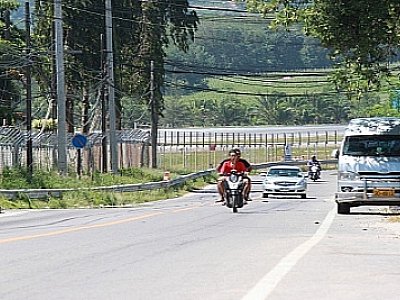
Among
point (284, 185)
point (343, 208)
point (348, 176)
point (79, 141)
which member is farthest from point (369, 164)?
point (79, 141)

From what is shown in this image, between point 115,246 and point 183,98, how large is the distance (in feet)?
517

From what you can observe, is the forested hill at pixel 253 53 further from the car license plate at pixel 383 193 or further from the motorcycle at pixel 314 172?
the car license plate at pixel 383 193

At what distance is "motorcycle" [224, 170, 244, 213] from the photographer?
2622 centimetres

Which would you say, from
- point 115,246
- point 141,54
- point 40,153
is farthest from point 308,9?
point 141,54

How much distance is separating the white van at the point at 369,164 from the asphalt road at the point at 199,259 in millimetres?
1699

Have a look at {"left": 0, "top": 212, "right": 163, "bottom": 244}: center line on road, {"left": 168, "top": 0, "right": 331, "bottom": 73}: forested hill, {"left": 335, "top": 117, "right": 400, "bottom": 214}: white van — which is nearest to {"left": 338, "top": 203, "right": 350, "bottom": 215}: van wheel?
{"left": 335, "top": 117, "right": 400, "bottom": 214}: white van

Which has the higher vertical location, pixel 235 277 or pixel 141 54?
pixel 141 54

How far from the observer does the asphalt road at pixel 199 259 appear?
11.3 m

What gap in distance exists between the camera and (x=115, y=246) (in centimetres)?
1648

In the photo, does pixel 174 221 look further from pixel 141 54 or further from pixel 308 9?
pixel 141 54

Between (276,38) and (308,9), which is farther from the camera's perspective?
(276,38)

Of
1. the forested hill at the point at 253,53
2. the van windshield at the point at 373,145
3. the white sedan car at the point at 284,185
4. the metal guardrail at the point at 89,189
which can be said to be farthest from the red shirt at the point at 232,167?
the forested hill at the point at 253,53

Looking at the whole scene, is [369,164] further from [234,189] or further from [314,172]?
[314,172]

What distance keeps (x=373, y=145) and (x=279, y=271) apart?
13.7 m
